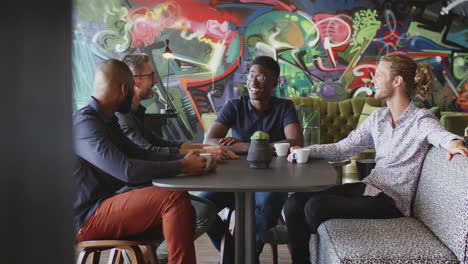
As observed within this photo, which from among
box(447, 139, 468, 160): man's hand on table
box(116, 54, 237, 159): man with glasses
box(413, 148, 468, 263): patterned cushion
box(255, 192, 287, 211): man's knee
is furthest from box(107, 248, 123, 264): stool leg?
box(447, 139, 468, 160): man's hand on table

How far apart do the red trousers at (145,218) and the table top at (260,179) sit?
0.12m

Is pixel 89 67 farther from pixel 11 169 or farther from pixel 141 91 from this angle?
pixel 11 169

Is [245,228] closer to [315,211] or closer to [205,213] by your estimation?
[315,211]

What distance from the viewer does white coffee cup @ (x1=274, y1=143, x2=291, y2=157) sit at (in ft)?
7.24

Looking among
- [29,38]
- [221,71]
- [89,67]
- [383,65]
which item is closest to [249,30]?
[221,71]

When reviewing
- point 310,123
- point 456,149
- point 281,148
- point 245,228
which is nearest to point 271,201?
point 281,148

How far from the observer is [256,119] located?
2.67 metres

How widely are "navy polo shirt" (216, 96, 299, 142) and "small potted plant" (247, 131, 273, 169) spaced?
83 cm

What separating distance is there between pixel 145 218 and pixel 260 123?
1.17 metres

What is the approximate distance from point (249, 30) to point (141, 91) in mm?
3028

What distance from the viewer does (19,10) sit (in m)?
0.15

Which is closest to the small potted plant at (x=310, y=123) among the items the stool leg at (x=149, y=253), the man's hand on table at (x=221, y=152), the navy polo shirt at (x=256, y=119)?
the navy polo shirt at (x=256, y=119)

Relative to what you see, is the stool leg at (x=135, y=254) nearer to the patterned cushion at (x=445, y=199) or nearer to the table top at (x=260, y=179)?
the table top at (x=260, y=179)

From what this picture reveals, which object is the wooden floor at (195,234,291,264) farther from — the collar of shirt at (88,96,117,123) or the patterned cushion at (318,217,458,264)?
the collar of shirt at (88,96,117,123)
